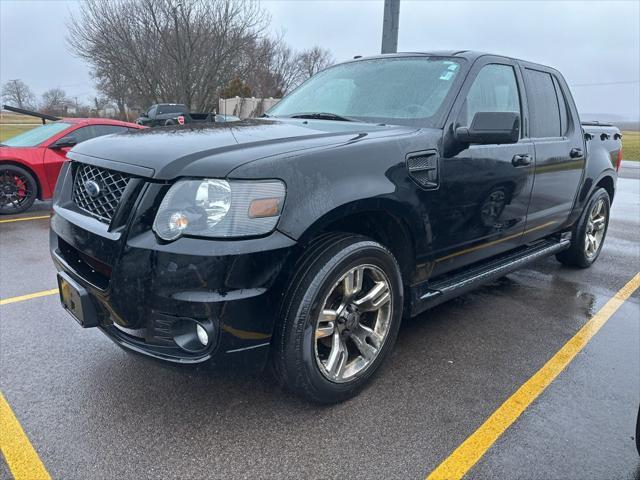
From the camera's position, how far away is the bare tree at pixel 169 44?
64.2ft

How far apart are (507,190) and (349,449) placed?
2.09 m

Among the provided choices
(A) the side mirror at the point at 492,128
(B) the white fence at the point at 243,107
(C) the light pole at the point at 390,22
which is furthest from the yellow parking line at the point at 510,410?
(B) the white fence at the point at 243,107

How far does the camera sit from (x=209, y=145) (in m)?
2.38

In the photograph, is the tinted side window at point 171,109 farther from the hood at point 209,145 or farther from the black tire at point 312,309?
the black tire at point 312,309

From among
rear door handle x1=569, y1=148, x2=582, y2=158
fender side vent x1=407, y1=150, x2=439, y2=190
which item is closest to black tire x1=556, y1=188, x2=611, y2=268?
rear door handle x1=569, y1=148, x2=582, y2=158

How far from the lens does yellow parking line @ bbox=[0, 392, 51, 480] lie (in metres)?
2.12

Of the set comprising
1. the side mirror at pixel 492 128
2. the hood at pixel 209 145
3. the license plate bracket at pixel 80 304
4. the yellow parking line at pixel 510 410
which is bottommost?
the yellow parking line at pixel 510 410

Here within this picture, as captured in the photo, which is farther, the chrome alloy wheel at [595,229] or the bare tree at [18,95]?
the bare tree at [18,95]

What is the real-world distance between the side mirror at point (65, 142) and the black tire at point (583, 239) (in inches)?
275

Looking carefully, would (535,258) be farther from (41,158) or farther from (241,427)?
(41,158)

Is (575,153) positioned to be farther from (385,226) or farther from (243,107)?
(243,107)

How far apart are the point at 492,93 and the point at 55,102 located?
4344cm

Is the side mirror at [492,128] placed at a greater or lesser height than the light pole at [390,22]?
lesser

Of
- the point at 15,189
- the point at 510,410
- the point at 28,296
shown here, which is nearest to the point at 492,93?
the point at 510,410
